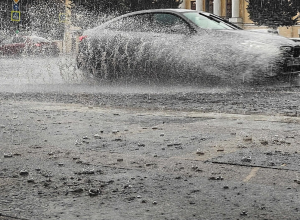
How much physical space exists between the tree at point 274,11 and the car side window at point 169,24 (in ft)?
80.4

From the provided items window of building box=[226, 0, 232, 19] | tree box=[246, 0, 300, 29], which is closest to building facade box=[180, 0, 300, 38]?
window of building box=[226, 0, 232, 19]

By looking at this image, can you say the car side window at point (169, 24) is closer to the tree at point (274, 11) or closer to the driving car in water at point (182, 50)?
the driving car in water at point (182, 50)

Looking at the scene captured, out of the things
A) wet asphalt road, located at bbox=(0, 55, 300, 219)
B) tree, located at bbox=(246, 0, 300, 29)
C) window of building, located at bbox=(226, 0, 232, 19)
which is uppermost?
window of building, located at bbox=(226, 0, 232, 19)

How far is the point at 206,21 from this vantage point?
12078 mm

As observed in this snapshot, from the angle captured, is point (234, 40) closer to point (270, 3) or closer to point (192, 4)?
point (270, 3)

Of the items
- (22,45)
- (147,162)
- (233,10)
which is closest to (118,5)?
(22,45)

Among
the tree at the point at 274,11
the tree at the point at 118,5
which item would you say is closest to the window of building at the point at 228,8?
the tree at the point at 274,11

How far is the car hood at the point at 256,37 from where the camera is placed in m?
10.9

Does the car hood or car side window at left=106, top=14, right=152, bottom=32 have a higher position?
car side window at left=106, top=14, right=152, bottom=32

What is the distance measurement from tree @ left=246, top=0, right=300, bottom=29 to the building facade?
9.46 m

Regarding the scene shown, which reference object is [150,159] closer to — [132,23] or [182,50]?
[182,50]

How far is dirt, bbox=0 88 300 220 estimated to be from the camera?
3.51 meters

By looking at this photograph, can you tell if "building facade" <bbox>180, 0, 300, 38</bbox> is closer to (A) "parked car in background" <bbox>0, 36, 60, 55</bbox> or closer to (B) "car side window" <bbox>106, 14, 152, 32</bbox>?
A: (A) "parked car in background" <bbox>0, 36, 60, 55</bbox>

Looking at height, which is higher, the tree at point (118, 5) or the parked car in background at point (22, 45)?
the tree at point (118, 5)
